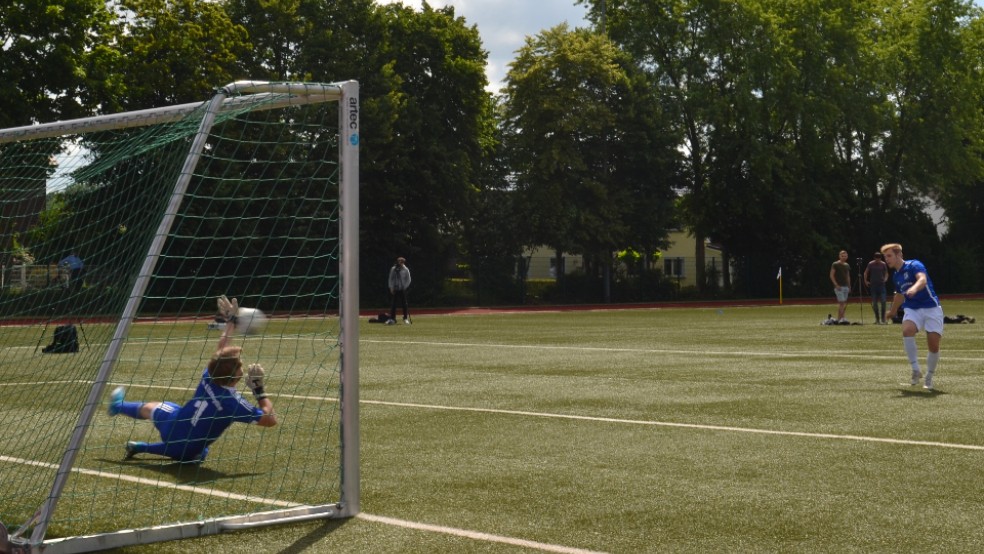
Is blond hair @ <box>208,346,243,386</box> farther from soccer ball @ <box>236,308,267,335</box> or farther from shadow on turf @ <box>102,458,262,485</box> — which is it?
shadow on turf @ <box>102,458,262,485</box>

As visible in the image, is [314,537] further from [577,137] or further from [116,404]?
[577,137]

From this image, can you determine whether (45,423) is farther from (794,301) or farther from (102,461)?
(794,301)

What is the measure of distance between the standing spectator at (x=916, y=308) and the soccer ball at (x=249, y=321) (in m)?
7.84

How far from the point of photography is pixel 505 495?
6598mm

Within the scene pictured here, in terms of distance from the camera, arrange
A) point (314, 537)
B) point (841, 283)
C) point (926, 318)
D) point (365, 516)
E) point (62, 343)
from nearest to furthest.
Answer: point (314, 537) < point (365, 516) < point (926, 318) < point (62, 343) < point (841, 283)

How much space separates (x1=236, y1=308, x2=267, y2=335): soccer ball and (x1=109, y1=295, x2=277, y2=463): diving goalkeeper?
2.2 inches

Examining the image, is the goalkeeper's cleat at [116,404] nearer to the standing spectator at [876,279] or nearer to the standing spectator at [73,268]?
the standing spectator at [73,268]

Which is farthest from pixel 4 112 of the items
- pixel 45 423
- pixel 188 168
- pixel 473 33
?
pixel 188 168

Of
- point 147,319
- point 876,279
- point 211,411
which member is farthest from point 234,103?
point 876,279

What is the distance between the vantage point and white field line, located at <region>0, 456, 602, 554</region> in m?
5.37

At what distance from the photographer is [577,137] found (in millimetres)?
53031

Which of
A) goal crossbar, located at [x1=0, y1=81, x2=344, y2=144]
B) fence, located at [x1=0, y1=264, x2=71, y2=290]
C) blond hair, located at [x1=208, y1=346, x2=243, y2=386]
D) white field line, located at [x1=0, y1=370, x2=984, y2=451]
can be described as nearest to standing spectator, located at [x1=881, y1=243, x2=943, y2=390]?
white field line, located at [x1=0, y1=370, x2=984, y2=451]

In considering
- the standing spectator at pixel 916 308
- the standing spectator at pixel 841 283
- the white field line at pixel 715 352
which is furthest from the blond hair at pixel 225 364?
the standing spectator at pixel 841 283

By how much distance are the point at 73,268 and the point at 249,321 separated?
6.32 m
